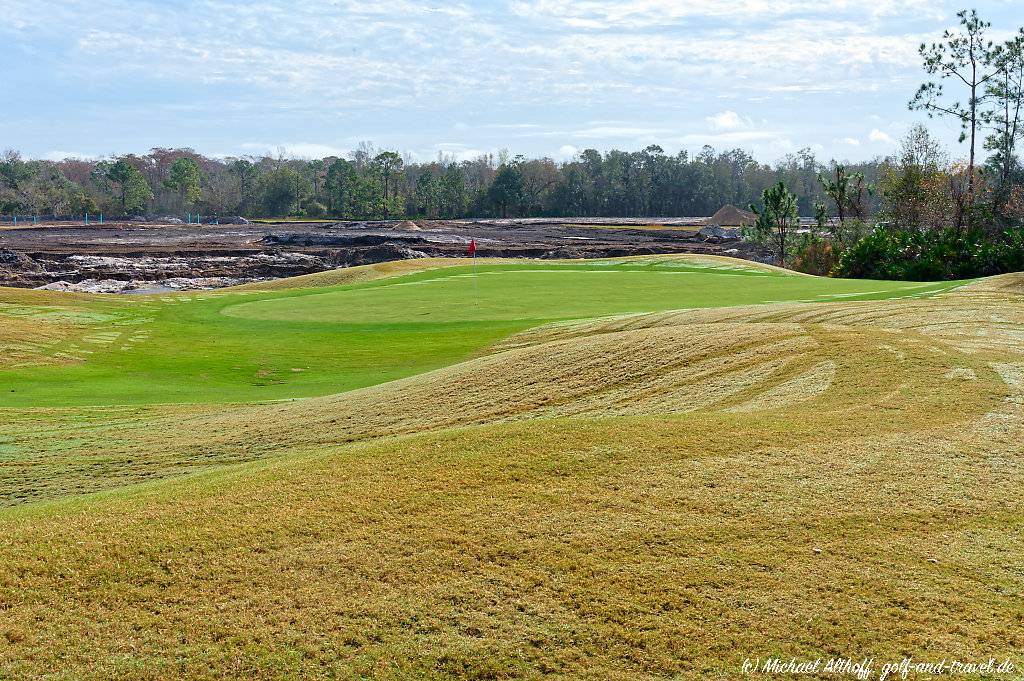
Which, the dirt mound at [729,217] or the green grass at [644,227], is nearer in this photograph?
the green grass at [644,227]

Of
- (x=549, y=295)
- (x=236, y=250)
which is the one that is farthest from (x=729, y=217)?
(x=549, y=295)

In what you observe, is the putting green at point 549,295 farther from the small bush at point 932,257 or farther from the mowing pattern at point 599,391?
the small bush at point 932,257

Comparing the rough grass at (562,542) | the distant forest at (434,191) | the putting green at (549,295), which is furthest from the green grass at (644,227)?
the rough grass at (562,542)

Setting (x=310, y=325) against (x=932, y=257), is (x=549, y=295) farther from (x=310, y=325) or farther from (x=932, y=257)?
(x=932, y=257)

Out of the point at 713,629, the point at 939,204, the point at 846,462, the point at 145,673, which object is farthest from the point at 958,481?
the point at 939,204

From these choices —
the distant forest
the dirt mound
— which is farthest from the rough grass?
the distant forest

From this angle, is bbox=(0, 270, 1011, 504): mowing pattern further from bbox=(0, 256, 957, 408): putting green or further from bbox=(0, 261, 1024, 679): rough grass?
bbox=(0, 256, 957, 408): putting green

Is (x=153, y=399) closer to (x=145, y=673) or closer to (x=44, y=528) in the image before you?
(x=44, y=528)

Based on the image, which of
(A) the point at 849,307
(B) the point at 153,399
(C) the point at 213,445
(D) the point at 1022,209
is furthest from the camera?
(D) the point at 1022,209
